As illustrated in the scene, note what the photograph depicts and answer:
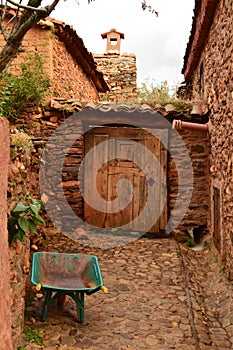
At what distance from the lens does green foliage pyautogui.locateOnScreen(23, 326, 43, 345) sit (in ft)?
11.2

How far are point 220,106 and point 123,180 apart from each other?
2.52 meters

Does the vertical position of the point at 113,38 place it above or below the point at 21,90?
above

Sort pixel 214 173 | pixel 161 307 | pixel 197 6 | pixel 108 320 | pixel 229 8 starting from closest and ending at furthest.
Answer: pixel 108 320 < pixel 161 307 < pixel 229 8 < pixel 214 173 < pixel 197 6

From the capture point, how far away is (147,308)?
14.4ft

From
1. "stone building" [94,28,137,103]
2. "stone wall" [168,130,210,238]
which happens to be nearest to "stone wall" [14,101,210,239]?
"stone wall" [168,130,210,238]

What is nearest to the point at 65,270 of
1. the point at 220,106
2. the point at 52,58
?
the point at 220,106

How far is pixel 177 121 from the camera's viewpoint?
247 inches

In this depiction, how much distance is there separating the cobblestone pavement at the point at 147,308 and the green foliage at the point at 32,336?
69mm

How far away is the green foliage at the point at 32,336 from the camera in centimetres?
342

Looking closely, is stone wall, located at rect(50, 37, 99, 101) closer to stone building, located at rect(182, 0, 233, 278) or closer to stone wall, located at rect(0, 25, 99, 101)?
stone wall, located at rect(0, 25, 99, 101)

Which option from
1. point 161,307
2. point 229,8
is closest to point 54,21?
point 229,8

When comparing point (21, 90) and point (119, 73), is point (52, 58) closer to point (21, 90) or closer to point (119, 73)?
point (21, 90)

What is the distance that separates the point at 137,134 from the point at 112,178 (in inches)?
39.3

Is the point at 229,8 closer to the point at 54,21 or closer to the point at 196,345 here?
the point at 54,21
